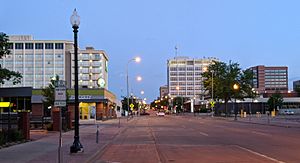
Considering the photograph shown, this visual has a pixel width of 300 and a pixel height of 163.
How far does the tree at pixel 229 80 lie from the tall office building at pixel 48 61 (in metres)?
80.9

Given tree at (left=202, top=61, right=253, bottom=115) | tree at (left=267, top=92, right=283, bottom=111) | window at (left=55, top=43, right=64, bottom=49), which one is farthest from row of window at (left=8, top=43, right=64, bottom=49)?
tree at (left=202, top=61, right=253, bottom=115)

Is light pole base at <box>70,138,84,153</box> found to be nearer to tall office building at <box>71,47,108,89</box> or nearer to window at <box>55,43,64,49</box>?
tall office building at <box>71,47,108,89</box>

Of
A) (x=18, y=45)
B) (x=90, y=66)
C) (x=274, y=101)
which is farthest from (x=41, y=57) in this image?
(x=274, y=101)

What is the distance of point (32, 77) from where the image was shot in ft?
593

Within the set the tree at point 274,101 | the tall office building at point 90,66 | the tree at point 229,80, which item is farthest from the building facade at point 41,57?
the tree at point 229,80

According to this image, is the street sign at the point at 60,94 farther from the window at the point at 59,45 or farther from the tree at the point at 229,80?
the window at the point at 59,45

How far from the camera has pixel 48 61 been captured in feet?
584

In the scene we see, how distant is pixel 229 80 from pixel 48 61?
318 feet

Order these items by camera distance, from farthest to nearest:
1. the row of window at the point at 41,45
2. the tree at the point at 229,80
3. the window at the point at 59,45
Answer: the window at the point at 59,45 < the row of window at the point at 41,45 < the tree at the point at 229,80

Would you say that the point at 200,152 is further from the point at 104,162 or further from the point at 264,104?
the point at 264,104

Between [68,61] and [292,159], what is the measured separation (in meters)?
Result: 167

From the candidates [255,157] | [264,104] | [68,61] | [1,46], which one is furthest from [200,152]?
[68,61]

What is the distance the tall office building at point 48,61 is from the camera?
177 metres

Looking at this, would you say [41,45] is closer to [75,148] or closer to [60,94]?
[75,148]
